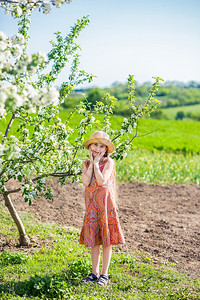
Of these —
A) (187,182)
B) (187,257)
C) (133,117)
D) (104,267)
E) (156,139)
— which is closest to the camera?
(104,267)

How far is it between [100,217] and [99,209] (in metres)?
0.10

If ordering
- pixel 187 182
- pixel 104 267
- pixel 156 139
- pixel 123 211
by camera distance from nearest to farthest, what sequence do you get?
1. pixel 104 267
2. pixel 123 211
3. pixel 187 182
4. pixel 156 139

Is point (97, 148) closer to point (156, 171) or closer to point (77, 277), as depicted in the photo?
point (77, 277)

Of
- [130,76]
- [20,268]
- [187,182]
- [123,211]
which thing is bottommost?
[20,268]

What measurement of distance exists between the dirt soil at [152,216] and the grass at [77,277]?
0.42 meters

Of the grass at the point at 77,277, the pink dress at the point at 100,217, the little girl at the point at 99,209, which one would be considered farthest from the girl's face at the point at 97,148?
the grass at the point at 77,277

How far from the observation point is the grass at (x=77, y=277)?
14.0 feet

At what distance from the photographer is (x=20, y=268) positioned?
15.7 ft

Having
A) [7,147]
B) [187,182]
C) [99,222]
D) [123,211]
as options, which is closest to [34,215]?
[123,211]

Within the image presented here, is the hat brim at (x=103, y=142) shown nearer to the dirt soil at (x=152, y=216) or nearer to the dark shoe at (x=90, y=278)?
the dark shoe at (x=90, y=278)

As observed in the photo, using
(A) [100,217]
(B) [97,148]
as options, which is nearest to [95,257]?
(A) [100,217]

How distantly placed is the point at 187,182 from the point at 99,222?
6.55 meters

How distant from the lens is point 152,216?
773 cm

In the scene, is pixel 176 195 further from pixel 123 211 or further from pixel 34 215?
pixel 34 215
